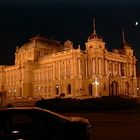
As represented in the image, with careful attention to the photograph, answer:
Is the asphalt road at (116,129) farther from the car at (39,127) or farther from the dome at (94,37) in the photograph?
the dome at (94,37)

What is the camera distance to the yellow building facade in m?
93.6

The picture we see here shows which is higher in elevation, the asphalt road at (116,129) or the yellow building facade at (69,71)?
the yellow building facade at (69,71)

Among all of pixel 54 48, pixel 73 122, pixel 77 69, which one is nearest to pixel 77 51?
pixel 77 69

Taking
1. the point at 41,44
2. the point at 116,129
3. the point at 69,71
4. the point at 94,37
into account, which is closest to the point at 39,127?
the point at 116,129

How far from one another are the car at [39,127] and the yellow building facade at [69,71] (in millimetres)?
80228

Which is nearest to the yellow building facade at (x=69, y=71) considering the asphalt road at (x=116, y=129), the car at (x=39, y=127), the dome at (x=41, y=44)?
the dome at (x=41, y=44)

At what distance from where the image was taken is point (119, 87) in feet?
326

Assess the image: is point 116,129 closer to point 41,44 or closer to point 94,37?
point 94,37

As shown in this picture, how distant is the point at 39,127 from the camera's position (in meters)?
9.65

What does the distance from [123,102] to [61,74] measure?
55681 millimetres

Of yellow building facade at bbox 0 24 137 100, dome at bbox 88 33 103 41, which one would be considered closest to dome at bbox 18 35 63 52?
yellow building facade at bbox 0 24 137 100

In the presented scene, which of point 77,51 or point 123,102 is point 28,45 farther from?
point 123,102

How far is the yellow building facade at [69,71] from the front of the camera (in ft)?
307

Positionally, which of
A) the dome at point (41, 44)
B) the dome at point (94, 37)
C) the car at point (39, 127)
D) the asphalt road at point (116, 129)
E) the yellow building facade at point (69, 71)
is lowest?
the asphalt road at point (116, 129)
